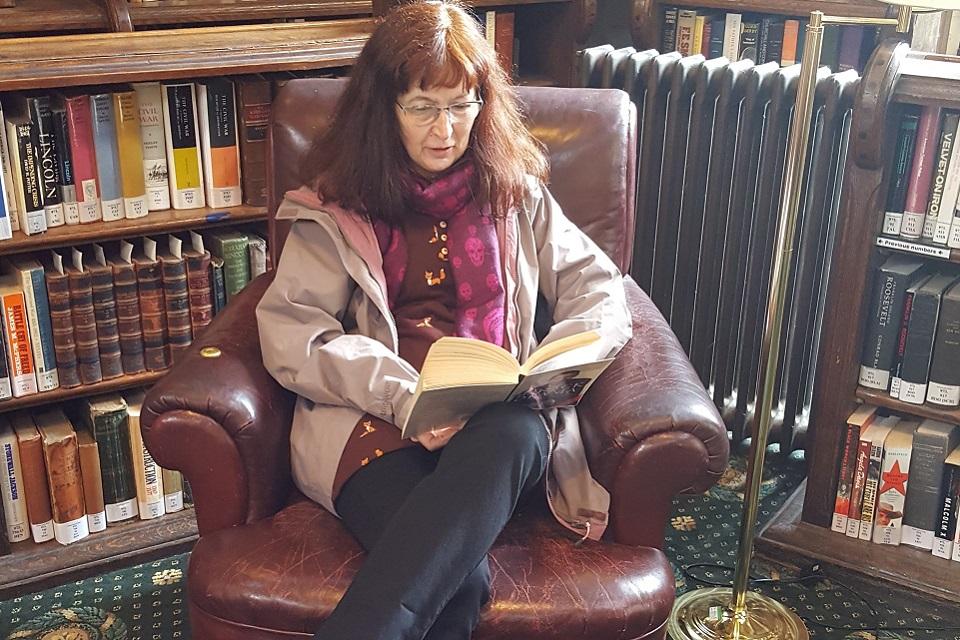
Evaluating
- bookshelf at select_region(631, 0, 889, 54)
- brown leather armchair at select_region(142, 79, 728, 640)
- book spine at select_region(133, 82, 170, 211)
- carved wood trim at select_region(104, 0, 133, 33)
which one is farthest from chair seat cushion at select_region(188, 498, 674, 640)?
bookshelf at select_region(631, 0, 889, 54)

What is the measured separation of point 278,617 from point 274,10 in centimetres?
156

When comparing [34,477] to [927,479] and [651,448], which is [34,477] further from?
[927,479]

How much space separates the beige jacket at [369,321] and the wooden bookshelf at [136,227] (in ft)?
1.58

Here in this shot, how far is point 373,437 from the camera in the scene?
1686 mm

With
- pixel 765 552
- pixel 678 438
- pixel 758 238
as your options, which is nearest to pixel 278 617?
pixel 678 438

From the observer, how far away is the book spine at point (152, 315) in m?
2.25

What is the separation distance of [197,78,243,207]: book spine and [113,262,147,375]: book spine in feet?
0.76

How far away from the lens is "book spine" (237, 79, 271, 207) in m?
2.26

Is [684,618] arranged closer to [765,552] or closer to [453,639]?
[765,552]

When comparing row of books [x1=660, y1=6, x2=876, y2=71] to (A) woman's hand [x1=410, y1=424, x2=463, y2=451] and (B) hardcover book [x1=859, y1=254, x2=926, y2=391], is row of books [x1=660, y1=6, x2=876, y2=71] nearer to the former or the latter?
(B) hardcover book [x1=859, y1=254, x2=926, y2=391]

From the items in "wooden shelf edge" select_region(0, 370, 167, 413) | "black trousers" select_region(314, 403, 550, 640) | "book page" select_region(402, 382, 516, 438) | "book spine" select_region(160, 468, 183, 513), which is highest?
"book page" select_region(402, 382, 516, 438)

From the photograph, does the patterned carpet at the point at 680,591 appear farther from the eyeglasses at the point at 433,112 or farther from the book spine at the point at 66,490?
the eyeglasses at the point at 433,112

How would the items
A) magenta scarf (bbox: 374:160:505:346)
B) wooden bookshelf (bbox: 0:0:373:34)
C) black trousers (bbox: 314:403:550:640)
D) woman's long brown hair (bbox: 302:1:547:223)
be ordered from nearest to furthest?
black trousers (bbox: 314:403:550:640) → woman's long brown hair (bbox: 302:1:547:223) → magenta scarf (bbox: 374:160:505:346) → wooden bookshelf (bbox: 0:0:373:34)

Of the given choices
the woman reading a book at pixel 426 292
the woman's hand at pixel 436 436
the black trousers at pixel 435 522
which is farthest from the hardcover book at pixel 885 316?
the woman's hand at pixel 436 436
